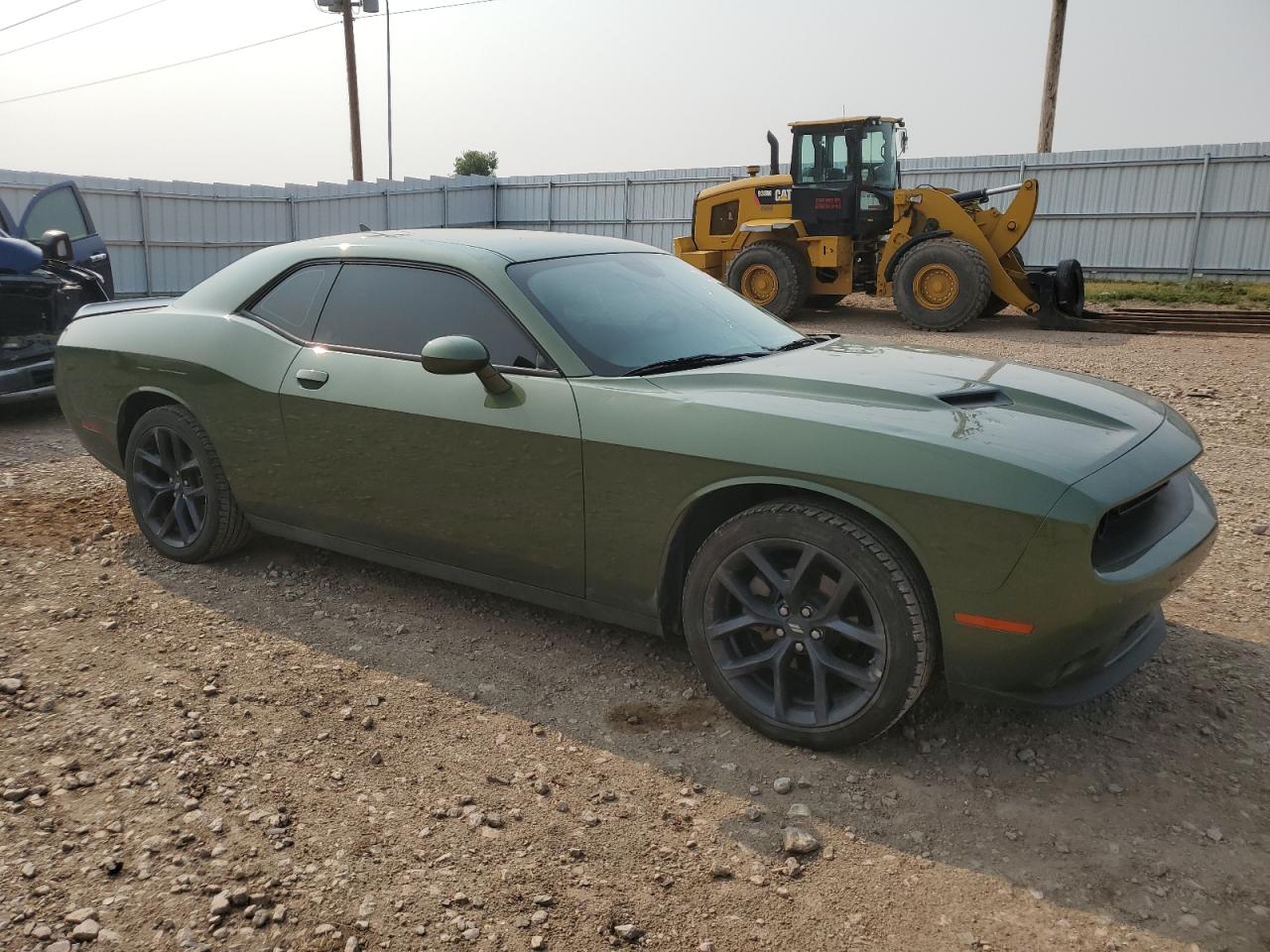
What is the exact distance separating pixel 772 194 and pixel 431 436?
12.2 meters

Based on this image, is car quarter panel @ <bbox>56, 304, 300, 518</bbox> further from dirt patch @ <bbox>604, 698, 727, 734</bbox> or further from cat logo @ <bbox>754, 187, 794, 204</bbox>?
cat logo @ <bbox>754, 187, 794, 204</bbox>

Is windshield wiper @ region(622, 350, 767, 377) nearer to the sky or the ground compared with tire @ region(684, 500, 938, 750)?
nearer to the sky

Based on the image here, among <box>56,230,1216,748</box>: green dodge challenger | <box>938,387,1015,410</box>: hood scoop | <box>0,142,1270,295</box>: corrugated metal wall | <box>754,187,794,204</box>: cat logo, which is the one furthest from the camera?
<box>0,142,1270,295</box>: corrugated metal wall

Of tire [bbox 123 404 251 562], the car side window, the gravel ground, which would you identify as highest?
the car side window

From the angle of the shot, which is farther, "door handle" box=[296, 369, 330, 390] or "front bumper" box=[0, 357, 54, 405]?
"front bumper" box=[0, 357, 54, 405]

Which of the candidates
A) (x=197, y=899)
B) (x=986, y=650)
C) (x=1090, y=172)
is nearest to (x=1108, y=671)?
(x=986, y=650)

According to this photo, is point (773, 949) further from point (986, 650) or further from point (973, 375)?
point (973, 375)

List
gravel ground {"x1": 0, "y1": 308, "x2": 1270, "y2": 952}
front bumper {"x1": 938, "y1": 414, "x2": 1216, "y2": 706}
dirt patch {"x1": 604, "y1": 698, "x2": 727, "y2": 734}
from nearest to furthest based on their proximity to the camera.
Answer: gravel ground {"x1": 0, "y1": 308, "x2": 1270, "y2": 952}
front bumper {"x1": 938, "y1": 414, "x2": 1216, "y2": 706}
dirt patch {"x1": 604, "y1": 698, "x2": 727, "y2": 734}

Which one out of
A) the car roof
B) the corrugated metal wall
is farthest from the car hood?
the corrugated metal wall

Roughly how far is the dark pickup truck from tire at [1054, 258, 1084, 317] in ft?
36.5

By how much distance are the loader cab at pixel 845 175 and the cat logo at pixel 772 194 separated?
465 mm

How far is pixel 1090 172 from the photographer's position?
20250mm

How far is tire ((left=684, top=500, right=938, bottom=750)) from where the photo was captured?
285 cm

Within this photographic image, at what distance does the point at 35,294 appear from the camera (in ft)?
24.8
